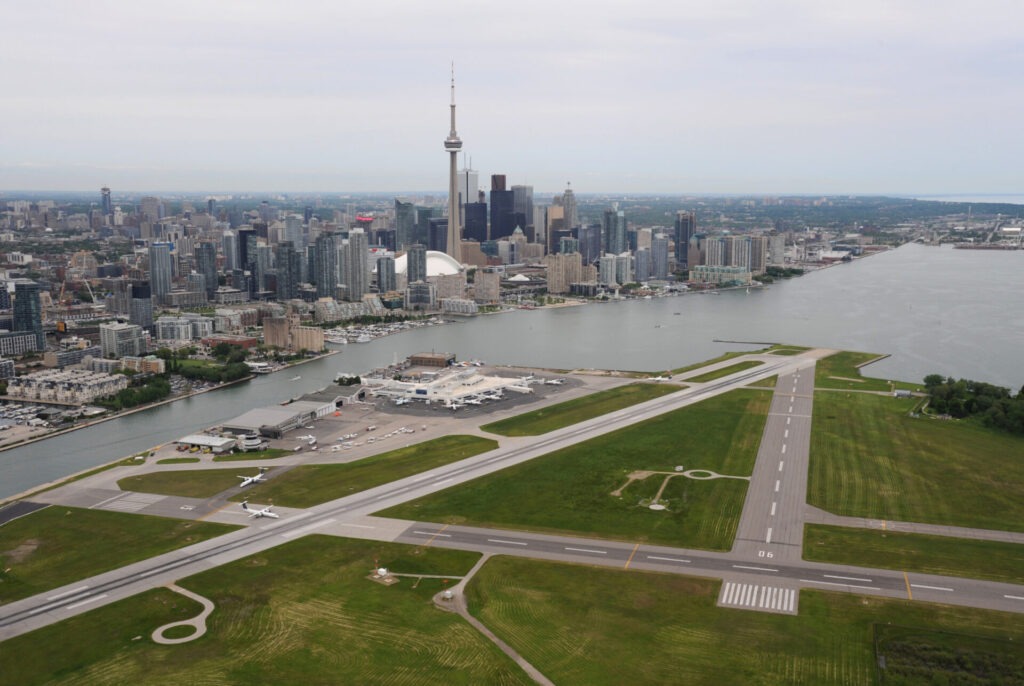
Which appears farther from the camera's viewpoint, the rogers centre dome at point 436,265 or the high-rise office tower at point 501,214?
the high-rise office tower at point 501,214

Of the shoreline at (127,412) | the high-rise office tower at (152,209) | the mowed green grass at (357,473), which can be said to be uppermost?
the high-rise office tower at (152,209)

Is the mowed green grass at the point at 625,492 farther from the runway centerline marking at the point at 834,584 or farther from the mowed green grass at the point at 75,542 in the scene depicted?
the mowed green grass at the point at 75,542

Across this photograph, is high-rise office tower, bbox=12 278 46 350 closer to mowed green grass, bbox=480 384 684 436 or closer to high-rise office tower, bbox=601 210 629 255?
mowed green grass, bbox=480 384 684 436

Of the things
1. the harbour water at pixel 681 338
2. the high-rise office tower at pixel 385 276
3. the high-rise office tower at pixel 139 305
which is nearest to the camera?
the harbour water at pixel 681 338

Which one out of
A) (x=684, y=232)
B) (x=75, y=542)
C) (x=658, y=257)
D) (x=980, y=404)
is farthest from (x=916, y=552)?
(x=684, y=232)

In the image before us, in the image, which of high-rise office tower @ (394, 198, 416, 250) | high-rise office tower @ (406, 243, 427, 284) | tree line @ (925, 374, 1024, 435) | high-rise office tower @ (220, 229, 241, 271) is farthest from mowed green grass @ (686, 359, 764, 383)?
high-rise office tower @ (394, 198, 416, 250)

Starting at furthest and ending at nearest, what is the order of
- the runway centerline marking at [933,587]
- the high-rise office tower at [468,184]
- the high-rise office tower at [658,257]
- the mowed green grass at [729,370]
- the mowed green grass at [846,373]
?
the high-rise office tower at [468,184]
the high-rise office tower at [658,257]
the mowed green grass at [729,370]
the mowed green grass at [846,373]
the runway centerline marking at [933,587]

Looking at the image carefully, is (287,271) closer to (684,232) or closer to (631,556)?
(684,232)

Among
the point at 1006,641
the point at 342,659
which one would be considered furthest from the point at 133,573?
the point at 1006,641

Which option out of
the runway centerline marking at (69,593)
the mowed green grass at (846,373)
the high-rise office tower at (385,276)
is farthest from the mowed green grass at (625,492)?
the high-rise office tower at (385,276)
